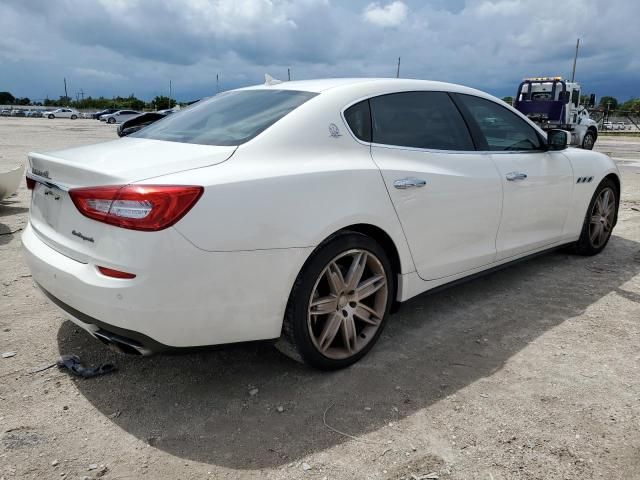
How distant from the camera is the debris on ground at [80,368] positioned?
2893 mm

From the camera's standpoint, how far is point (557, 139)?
4.31 m

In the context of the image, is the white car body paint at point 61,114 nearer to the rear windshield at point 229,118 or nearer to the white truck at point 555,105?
the white truck at point 555,105

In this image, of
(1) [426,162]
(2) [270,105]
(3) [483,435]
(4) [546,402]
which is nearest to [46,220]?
(2) [270,105]

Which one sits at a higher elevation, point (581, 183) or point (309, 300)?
point (581, 183)

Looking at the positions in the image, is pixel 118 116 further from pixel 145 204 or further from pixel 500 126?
pixel 145 204

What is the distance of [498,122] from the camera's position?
4.02m

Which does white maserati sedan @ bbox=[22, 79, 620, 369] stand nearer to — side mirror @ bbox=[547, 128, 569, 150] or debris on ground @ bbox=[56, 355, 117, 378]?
debris on ground @ bbox=[56, 355, 117, 378]

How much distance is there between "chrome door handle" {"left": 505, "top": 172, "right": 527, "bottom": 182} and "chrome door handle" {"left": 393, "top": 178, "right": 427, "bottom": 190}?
964 mm

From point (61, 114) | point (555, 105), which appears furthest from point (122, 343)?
point (61, 114)

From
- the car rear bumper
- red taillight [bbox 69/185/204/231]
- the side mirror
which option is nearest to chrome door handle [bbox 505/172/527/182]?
the side mirror

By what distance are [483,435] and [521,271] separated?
8.83 ft

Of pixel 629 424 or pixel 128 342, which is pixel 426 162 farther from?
pixel 128 342

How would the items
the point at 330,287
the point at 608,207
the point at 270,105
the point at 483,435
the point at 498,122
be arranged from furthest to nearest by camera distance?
the point at 608,207, the point at 498,122, the point at 270,105, the point at 330,287, the point at 483,435

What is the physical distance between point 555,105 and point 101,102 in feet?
285
